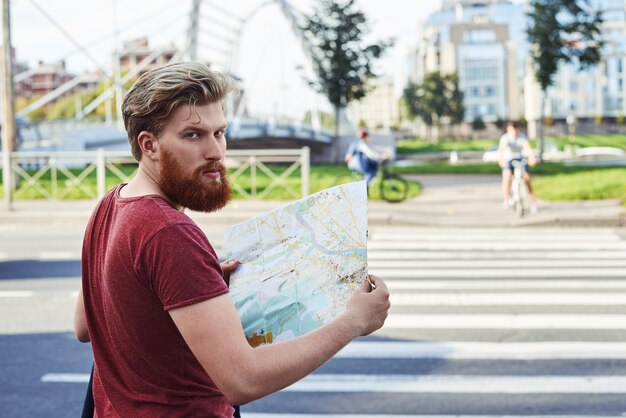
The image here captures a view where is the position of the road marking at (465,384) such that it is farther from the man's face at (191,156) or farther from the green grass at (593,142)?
the green grass at (593,142)

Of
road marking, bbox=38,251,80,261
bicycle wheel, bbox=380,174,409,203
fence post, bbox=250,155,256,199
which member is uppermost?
fence post, bbox=250,155,256,199

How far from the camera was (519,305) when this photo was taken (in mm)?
7938

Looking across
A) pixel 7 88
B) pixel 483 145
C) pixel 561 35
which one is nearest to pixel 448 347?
pixel 7 88

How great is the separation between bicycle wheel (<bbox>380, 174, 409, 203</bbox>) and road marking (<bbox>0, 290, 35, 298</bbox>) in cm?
986

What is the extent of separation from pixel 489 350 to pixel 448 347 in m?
0.29

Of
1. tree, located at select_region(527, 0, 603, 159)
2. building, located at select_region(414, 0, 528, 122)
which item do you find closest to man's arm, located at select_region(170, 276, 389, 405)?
tree, located at select_region(527, 0, 603, 159)

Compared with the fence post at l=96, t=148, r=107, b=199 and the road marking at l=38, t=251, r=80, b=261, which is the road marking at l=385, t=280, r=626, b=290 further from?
the fence post at l=96, t=148, r=107, b=199

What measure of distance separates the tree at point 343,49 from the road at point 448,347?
2783cm

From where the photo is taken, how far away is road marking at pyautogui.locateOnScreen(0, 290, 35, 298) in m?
9.00

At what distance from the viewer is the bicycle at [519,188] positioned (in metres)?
→ 15.0

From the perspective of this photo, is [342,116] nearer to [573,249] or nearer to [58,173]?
[58,173]

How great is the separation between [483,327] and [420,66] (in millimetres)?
158837

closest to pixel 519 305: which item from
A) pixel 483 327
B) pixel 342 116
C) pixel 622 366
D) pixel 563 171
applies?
pixel 483 327

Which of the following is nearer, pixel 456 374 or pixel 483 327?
pixel 456 374
